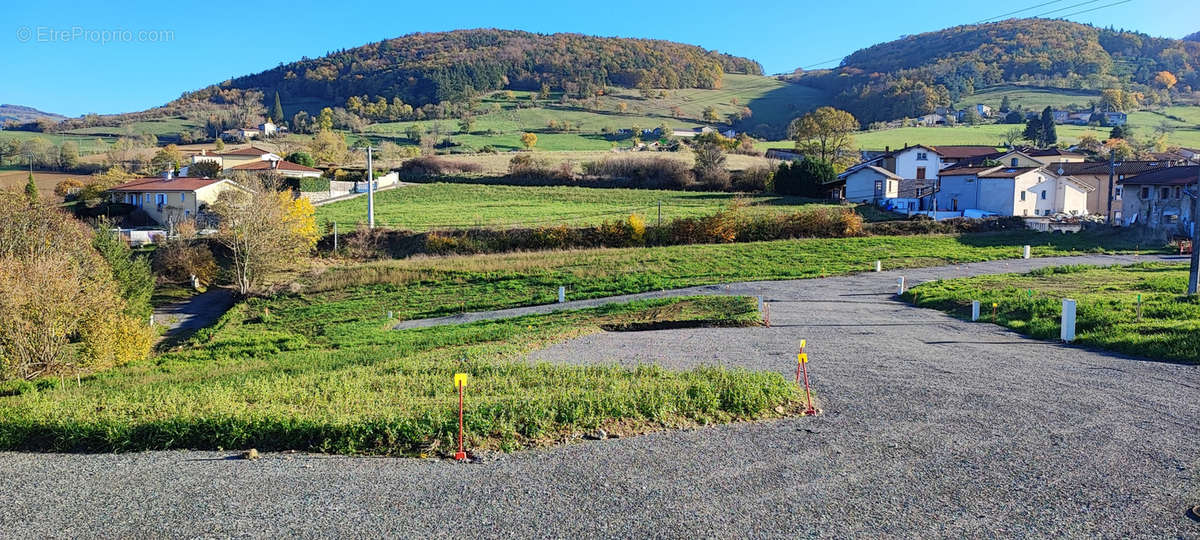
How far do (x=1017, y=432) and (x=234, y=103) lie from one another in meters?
174

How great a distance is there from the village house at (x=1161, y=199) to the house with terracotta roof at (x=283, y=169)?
2466 inches

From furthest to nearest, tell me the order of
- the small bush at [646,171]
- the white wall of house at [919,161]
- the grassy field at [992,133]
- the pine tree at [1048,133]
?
1. the grassy field at [992,133]
2. the pine tree at [1048,133]
3. the small bush at [646,171]
4. the white wall of house at [919,161]

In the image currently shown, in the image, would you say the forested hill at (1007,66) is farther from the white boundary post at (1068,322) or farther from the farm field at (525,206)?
the white boundary post at (1068,322)

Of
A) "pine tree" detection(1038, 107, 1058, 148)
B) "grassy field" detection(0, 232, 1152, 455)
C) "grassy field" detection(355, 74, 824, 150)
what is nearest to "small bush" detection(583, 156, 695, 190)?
"grassy field" detection(355, 74, 824, 150)

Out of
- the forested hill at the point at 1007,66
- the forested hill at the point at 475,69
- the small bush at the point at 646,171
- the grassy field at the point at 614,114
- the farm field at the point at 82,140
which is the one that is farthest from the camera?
the forested hill at the point at 475,69

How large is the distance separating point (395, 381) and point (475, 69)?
15528cm

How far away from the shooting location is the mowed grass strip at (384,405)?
9.34 metres

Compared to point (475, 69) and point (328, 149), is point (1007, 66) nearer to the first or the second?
point (475, 69)

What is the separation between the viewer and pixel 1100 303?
20625 mm

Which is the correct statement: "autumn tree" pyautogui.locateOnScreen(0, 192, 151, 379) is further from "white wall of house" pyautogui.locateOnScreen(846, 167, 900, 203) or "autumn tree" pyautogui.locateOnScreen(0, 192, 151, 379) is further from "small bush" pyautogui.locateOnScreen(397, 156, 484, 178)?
"white wall of house" pyautogui.locateOnScreen(846, 167, 900, 203)

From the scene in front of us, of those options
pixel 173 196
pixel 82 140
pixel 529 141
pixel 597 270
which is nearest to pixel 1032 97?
pixel 529 141

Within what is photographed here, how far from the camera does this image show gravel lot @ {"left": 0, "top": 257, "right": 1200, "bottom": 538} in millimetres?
7113

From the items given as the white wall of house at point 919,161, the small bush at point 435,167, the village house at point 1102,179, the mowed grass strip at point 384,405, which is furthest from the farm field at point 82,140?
the village house at point 1102,179

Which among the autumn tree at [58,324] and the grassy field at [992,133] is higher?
the grassy field at [992,133]
